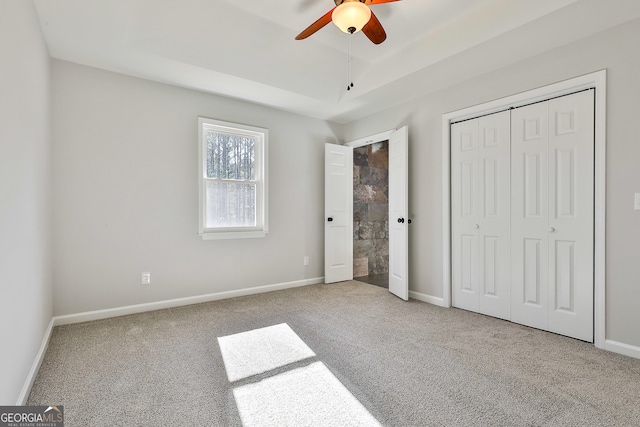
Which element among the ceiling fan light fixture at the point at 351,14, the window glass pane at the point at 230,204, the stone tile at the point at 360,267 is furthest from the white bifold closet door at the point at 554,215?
the window glass pane at the point at 230,204

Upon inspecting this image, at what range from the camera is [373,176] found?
229 inches

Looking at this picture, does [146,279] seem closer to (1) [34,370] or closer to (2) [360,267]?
(1) [34,370]

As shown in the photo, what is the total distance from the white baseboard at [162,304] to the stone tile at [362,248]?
1.26 metres

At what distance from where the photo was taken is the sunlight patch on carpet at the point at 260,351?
83.8 inches

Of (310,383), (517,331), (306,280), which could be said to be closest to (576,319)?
(517,331)

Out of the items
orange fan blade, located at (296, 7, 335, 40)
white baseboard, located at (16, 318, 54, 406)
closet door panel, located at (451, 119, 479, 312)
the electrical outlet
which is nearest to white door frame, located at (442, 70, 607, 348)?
closet door panel, located at (451, 119, 479, 312)

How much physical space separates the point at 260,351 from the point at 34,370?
1.47 metres

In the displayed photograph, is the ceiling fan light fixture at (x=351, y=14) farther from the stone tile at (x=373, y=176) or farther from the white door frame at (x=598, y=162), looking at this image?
the stone tile at (x=373, y=176)

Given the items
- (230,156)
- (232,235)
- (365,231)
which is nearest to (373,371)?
(232,235)

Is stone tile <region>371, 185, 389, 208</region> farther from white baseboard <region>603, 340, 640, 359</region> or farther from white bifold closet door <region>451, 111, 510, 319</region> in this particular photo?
white baseboard <region>603, 340, 640, 359</region>

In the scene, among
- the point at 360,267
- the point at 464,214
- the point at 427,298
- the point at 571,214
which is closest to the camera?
the point at 571,214

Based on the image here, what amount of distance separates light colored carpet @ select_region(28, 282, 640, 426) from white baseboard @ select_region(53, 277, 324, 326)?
0.11 m

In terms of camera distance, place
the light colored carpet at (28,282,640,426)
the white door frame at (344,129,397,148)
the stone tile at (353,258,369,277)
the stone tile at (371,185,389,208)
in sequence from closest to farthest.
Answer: the light colored carpet at (28,282,640,426)
the white door frame at (344,129,397,148)
the stone tile at (353,258,369,277)
the stone tile at (371,185,389,208)

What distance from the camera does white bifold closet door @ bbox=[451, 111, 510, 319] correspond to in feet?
10.1
